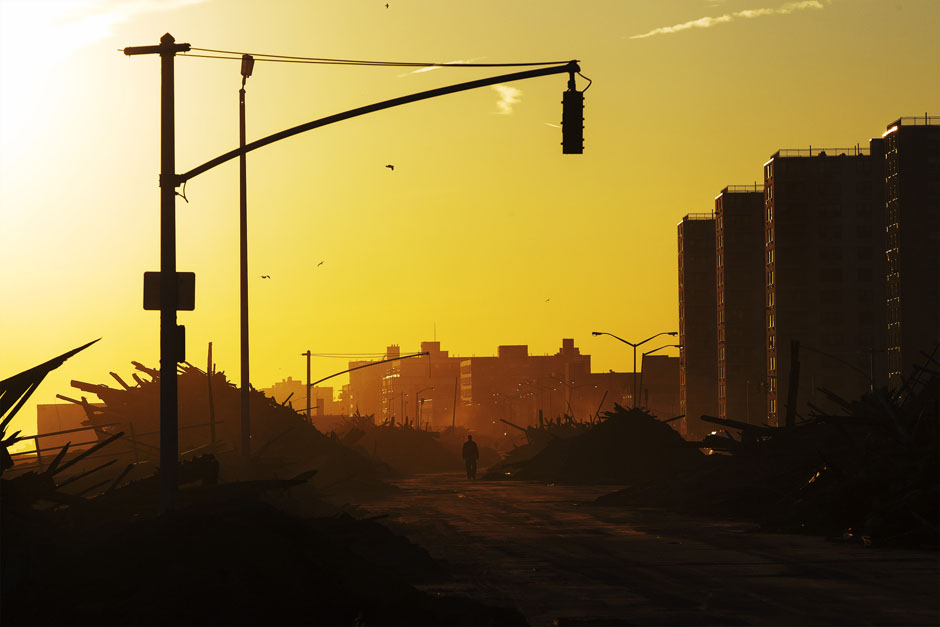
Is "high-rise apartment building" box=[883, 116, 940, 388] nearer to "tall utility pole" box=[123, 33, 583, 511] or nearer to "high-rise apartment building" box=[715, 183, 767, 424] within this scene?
"high-rise apartment building" box=[715, 183, 767, 424]

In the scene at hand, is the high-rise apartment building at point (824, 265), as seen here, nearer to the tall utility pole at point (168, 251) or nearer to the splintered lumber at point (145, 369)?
the splintered lumber at point (145, 369)

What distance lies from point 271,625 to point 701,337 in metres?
188

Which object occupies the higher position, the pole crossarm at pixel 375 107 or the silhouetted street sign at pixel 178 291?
the pole crossarm at pixel 375 107

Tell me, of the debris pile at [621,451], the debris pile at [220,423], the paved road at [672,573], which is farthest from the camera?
the debris pile at [621,451]

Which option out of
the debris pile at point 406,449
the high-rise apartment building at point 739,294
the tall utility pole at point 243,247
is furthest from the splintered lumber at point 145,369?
the high-rise apartment building at point 739,294

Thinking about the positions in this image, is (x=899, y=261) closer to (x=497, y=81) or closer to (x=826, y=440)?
(x=826, y=440)

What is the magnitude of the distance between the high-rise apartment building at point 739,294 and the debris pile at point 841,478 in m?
138

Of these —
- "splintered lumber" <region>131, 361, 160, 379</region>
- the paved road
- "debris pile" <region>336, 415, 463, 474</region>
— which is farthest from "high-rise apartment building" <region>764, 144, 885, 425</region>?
the paved road

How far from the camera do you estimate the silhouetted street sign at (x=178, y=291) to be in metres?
21.0

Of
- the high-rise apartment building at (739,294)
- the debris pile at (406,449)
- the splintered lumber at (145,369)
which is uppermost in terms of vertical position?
the high-rise apartment building at (739,294)

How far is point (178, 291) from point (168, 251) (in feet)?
2.07

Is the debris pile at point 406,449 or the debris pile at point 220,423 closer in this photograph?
the debris pile at point 220,423

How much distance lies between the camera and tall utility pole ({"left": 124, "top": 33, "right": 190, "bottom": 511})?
2084cm

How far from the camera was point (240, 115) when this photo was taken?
115 feet
